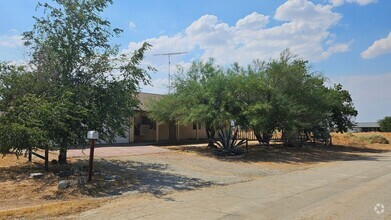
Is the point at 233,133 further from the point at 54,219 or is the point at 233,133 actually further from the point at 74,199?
the point at 54,219

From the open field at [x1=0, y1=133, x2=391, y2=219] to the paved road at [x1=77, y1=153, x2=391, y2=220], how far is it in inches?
29.3

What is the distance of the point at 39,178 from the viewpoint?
1116 cm

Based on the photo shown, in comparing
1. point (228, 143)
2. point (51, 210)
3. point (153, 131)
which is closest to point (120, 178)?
point (51, 210)

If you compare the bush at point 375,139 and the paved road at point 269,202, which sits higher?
the bush at point 375,139

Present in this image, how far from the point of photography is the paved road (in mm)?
7523

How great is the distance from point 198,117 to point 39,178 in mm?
10155

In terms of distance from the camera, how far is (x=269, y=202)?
888 cm

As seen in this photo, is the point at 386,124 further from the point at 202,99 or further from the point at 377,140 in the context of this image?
the point at 202,99

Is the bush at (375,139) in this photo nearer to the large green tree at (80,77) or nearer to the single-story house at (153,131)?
the single-story house at (153,131)

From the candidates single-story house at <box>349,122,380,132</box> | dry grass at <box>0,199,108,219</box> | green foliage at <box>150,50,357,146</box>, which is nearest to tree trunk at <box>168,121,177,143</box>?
green foliage at <box>150,50,357,146</box>

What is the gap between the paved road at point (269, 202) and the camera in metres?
7.52

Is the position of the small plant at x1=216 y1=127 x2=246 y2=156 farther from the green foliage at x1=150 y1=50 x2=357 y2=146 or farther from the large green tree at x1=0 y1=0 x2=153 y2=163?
the large green tree at x1=0 y1=0 x2=153 y2=163

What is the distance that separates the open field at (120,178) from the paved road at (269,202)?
0.74 metres

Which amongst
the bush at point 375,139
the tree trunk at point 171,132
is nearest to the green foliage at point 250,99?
the tree trunk at point 171,132
